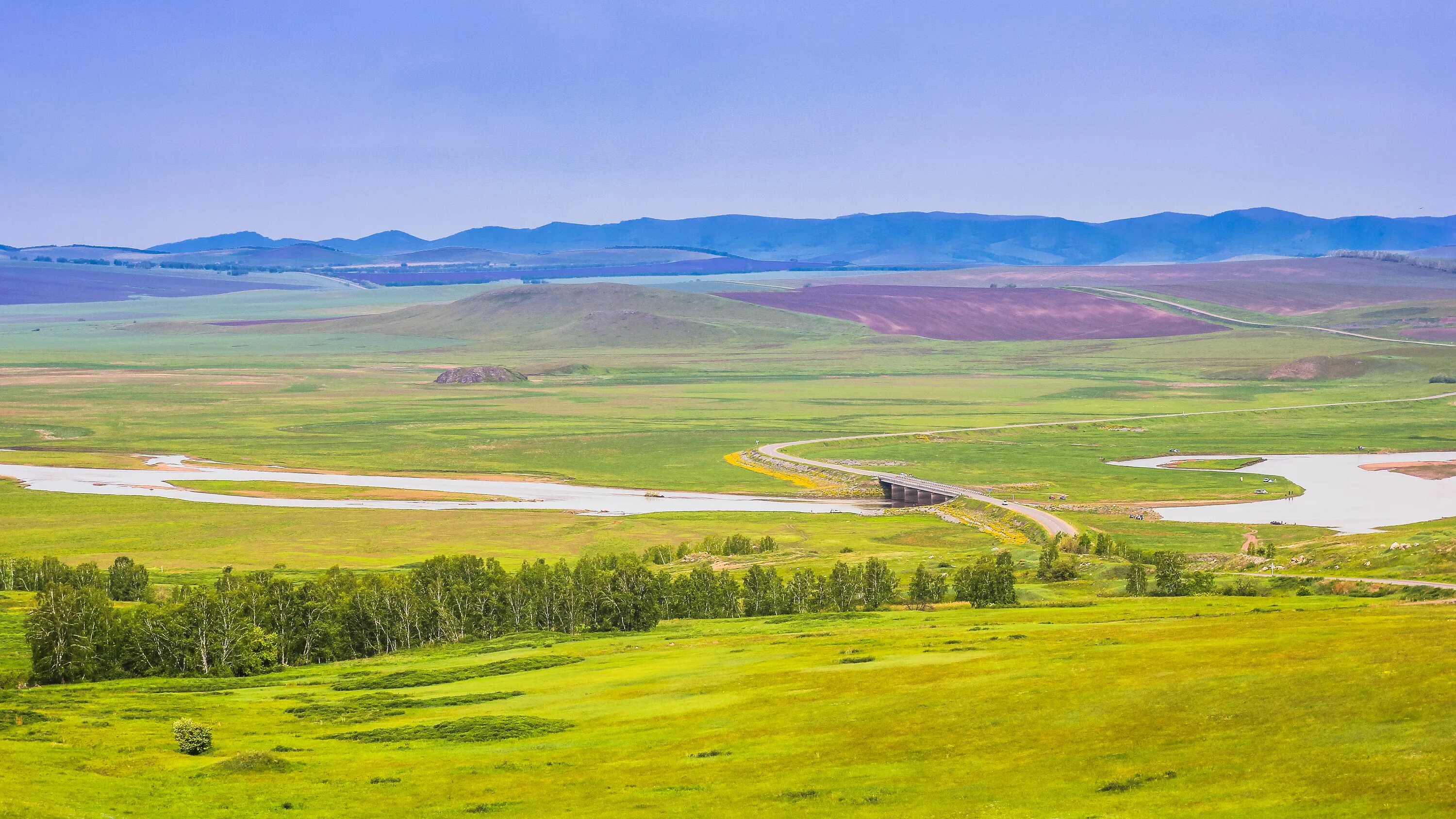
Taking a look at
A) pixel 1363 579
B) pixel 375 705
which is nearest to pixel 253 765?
pixel 375 705

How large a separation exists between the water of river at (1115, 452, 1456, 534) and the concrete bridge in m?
20.3

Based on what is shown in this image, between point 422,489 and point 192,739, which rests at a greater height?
point 192,739

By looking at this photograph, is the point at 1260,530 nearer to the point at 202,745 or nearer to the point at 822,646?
the point at 822,646

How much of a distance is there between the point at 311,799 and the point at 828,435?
474 ft

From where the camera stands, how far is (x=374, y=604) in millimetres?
75312

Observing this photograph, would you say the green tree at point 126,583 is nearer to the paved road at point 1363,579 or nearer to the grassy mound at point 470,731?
the grassy mound at point 470,731

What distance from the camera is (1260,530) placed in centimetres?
10906

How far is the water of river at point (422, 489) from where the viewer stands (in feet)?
433

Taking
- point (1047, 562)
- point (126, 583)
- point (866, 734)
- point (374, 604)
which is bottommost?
point (126, 583)

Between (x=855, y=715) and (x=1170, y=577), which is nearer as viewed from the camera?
(x=855, y=715)

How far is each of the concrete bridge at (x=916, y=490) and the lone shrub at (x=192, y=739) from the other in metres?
93.7

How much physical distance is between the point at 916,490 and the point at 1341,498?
40481mm

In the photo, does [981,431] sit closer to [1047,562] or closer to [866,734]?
[1047,562]

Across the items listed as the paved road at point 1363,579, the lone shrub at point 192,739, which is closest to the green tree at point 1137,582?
the paved road at point 1363,579
